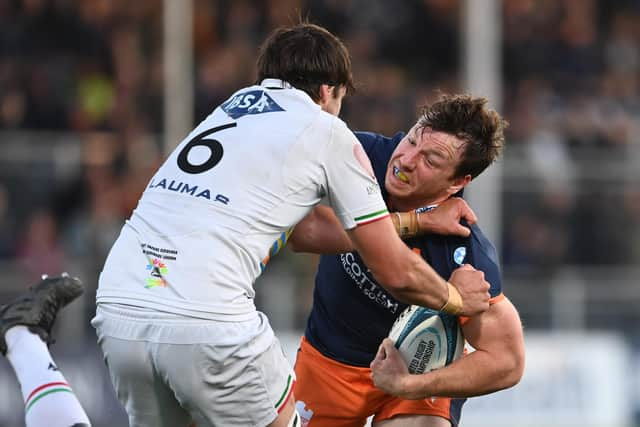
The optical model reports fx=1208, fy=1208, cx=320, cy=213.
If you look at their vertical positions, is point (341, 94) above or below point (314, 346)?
above

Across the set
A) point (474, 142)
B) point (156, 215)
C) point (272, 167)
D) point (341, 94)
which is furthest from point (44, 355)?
point (474, 142)

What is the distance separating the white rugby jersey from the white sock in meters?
0.45

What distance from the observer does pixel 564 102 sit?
41.4ft

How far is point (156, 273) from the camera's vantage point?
408cm

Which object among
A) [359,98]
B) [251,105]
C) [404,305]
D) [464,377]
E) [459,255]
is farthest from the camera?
[359,98]

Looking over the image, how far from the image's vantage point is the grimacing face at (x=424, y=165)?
475 centimetres

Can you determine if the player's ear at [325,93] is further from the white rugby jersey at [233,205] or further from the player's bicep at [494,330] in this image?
the player's bicep at [494,330]

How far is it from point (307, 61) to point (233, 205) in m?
0.66

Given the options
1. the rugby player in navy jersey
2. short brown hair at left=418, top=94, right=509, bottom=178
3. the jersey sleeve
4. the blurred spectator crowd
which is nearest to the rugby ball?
the rugby player in navy jersey

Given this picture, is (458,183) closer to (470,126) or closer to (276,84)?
(470,126)

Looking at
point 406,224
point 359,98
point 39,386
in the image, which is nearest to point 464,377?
point 406,224

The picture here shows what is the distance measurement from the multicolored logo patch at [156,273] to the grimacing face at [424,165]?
1154 millimetres

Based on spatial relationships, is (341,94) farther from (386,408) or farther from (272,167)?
(386,408)

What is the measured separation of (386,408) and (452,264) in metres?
0.80
